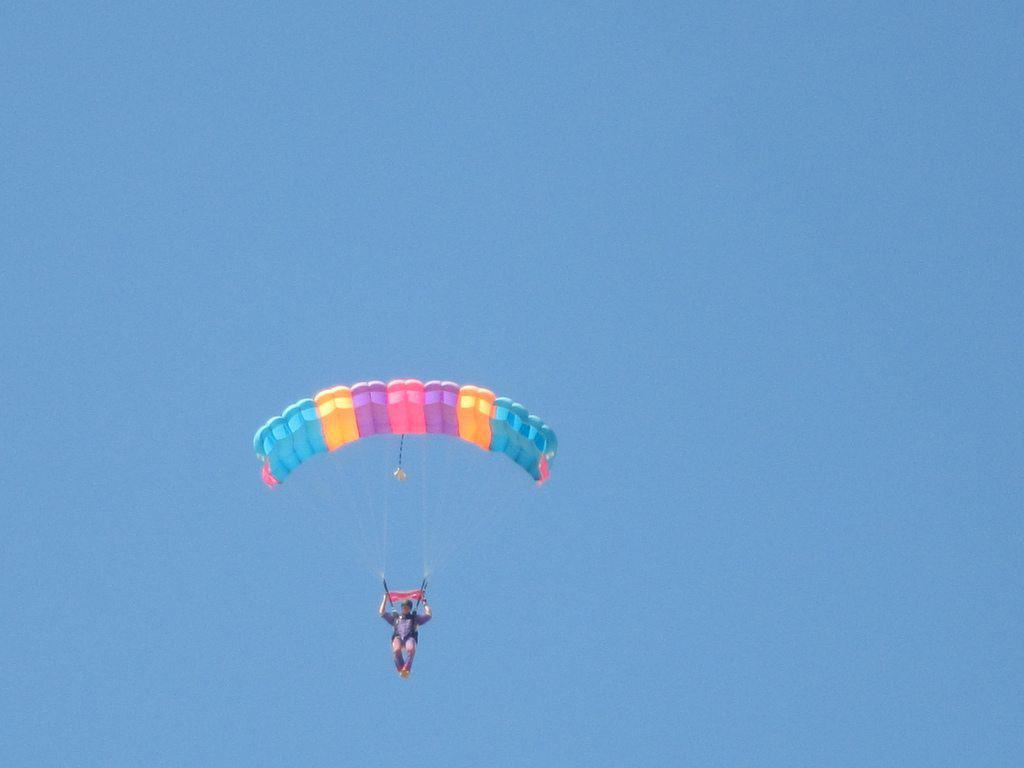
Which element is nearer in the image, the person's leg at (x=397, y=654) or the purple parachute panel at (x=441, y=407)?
the person's leg at (x=397, y=654)

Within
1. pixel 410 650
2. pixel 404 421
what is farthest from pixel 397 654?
pixel 404 421

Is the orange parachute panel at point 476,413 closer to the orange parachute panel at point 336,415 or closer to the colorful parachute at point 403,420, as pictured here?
the colorful parachute at point 403,420

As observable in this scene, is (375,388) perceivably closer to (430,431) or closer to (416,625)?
(430,431)

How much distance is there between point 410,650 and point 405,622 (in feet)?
1.27

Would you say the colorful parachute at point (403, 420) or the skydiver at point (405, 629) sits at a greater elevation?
the colorful parachute at point (403, 420)

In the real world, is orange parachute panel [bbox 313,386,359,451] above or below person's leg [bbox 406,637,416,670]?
above

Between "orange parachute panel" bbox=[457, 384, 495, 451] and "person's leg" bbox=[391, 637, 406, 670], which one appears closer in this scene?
"person's leg" bbox=[391, 637, 406, 670]

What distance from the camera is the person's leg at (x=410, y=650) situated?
21703mm

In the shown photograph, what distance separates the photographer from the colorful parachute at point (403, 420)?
22.3 meters

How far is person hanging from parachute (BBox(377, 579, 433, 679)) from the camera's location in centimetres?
2172

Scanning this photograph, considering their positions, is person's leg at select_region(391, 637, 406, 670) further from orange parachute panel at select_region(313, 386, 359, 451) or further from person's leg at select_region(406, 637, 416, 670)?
orange parachute panel at select_region(313, 386, 359, 451)

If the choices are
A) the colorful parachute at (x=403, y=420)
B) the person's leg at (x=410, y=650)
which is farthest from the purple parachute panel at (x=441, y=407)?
the person's leg at (x=410, y=650)

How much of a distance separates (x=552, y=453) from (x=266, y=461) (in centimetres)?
369

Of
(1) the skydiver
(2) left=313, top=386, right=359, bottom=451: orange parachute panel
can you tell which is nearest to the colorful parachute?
(2) left=313, top=386, right=359, bottom=451: orange parachute panel
